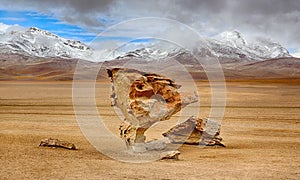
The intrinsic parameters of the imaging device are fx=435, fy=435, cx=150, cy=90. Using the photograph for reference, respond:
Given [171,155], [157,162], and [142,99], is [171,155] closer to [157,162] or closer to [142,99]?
[157,162]

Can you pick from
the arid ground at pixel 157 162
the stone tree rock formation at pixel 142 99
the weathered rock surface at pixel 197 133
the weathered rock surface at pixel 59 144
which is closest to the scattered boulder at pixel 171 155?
the arid ground at pixel 157 162

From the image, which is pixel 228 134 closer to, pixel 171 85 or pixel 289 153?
pixel 289 153

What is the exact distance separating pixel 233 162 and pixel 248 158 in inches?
34.5

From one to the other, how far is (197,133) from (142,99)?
12.3ft

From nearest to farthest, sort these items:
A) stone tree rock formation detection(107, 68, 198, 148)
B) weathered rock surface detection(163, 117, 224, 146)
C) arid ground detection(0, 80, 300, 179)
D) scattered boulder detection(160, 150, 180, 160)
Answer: arid ground detection(0, 80, 300, 179) → scattered boulder detection(160, 150, 180, 160) → stone tree rock formation detection(107, 68, 198, 148) → weathered rock surface detection(163, 117, 224, 146)

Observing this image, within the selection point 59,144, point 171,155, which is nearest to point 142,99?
point 171,155

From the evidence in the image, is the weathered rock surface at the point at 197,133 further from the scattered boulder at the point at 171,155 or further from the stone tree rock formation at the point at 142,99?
the scattered boulder at the point at 171,155

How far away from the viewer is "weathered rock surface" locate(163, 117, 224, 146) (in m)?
15.9

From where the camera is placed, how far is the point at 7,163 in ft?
39.8

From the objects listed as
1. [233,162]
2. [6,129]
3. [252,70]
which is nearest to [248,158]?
[233,162]

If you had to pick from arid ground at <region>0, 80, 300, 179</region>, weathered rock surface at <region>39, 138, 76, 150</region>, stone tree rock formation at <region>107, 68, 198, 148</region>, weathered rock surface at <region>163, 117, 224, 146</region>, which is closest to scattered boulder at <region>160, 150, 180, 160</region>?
arid ground at <region>0, 80, 300, 179</region>

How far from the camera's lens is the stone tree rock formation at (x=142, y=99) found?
523 inches

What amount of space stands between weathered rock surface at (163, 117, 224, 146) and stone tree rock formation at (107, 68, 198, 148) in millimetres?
2221

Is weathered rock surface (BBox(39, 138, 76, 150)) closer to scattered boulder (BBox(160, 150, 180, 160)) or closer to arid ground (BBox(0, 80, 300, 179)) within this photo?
arid ground (BBox(0, 80, 300, 179))
